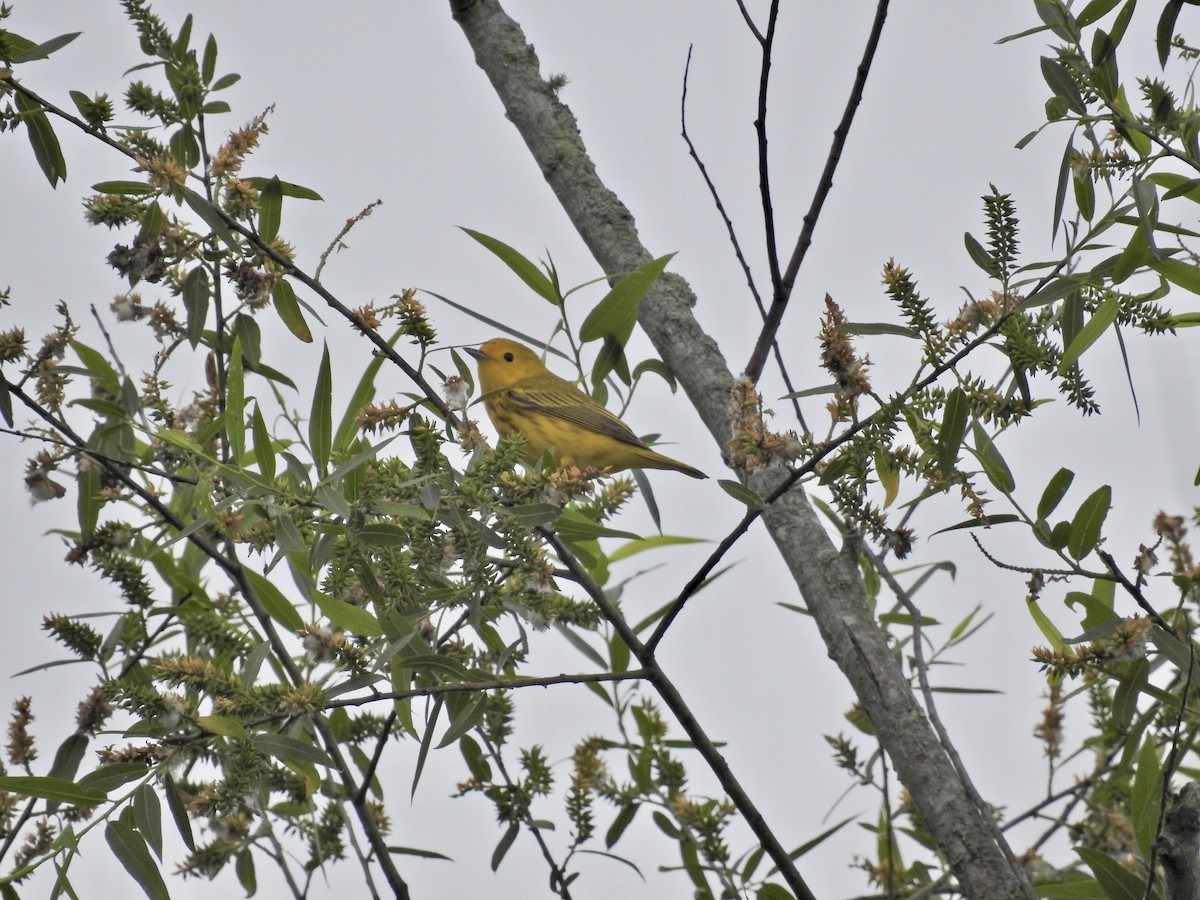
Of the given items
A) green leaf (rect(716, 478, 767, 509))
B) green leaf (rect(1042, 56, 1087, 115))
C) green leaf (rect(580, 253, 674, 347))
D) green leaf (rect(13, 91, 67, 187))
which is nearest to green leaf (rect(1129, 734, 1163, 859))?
green leaf (rect(716, 478, 767, 509))

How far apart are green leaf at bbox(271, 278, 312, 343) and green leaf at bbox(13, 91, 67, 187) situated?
0.33m

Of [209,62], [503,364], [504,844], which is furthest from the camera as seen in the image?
[503,364]

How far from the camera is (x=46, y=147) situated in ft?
5.47

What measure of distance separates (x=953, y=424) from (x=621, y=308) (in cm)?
81

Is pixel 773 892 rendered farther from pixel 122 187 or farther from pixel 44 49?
pixel 44 49

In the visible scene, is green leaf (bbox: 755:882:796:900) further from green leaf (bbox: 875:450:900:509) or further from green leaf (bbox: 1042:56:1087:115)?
green leaf (bbox: 1042:56:1087:115)

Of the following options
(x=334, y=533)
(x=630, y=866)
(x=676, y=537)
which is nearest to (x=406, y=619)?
(x=334, y=533)

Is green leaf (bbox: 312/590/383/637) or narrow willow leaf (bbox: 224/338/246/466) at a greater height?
narrow willow leaf (bbox: 224/338/246/466)

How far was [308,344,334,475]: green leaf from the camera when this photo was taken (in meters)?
1.54

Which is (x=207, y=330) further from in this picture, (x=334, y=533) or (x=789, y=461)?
(x=789, y=461)

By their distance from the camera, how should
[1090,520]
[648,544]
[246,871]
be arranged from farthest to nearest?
[648,544]
[246,871]
[1090,520]

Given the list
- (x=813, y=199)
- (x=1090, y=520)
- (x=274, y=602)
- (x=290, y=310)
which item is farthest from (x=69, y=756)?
(x=1090, y=520)

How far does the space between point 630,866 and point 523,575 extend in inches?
A: 39.4

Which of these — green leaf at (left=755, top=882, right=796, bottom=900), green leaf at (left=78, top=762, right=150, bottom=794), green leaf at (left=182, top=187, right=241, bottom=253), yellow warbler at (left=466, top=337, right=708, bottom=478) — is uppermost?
yellow warbler at (left=466, top=337, right=708, bottom=478)
